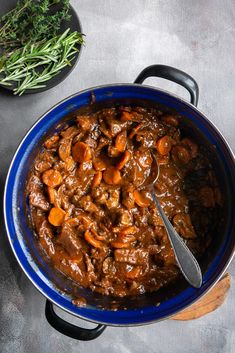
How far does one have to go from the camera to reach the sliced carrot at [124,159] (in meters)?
2.20

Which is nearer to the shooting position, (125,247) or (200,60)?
(125,247)

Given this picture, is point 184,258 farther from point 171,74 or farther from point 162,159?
point 171,74

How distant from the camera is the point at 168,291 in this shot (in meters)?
2.26

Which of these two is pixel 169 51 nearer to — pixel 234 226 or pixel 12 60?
pixel 12 60

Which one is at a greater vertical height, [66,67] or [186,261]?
[66,67]

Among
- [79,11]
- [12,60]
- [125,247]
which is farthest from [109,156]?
[79,11]

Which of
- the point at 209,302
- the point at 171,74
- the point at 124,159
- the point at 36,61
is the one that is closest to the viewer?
the point at 171,74

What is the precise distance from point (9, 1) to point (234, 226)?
1455mm

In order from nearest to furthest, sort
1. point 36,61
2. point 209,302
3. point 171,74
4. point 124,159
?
1. point 171,74
2. point 124,159
3. point 36,61
4. point 209,302

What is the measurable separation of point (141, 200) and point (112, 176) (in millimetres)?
168

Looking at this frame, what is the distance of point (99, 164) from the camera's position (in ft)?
7.43

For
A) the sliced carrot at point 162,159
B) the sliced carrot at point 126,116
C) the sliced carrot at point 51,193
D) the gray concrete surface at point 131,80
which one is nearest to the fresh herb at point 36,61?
the gray concrete surface at point 131,80

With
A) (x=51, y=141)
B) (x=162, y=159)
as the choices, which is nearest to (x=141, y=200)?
(x=162, y=159)

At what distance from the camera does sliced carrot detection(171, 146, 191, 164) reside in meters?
2.28
